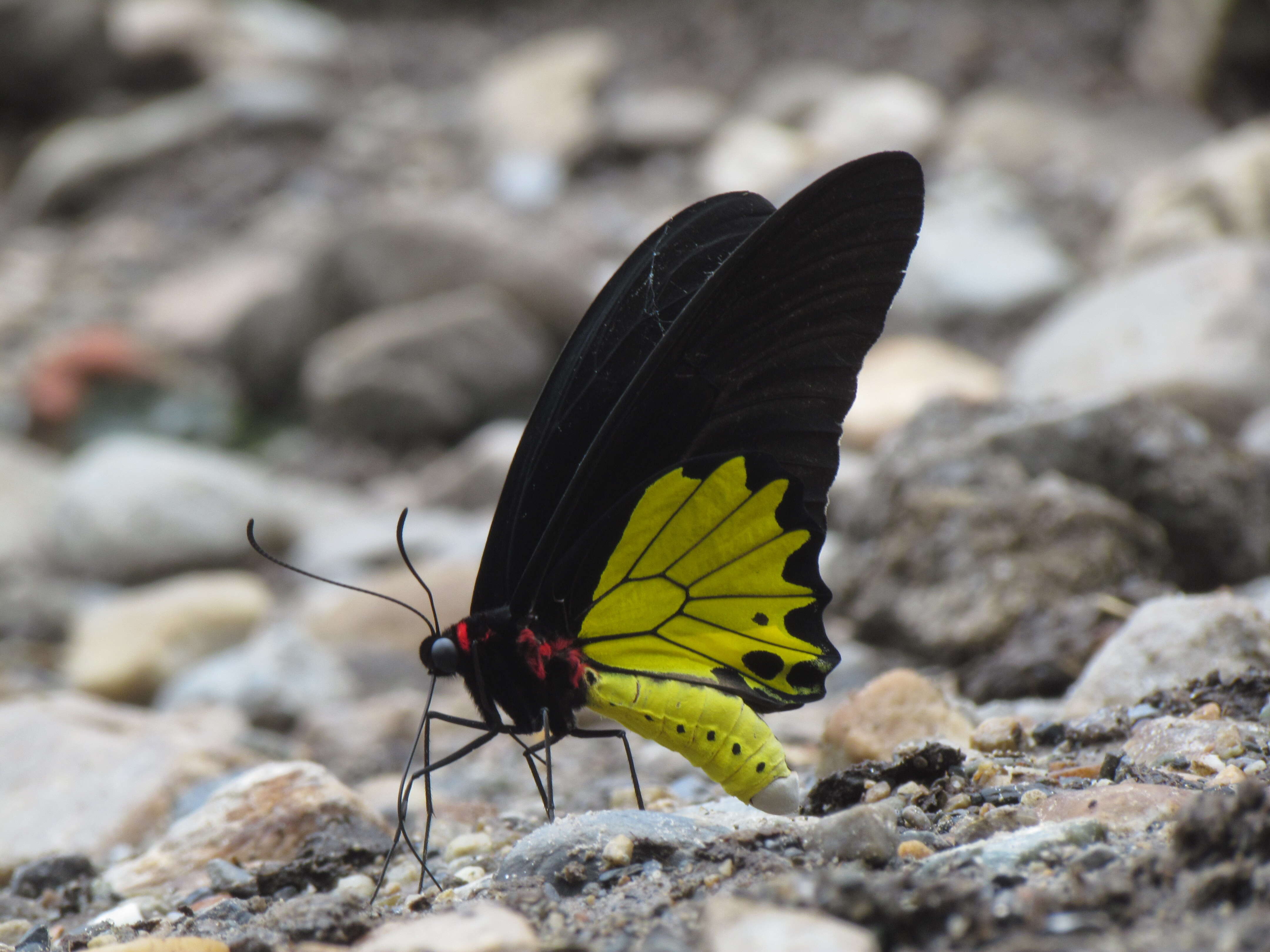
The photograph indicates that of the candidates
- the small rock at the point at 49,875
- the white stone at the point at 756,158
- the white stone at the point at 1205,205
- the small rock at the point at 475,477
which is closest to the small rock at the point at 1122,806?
the small rock at the point at 49,875

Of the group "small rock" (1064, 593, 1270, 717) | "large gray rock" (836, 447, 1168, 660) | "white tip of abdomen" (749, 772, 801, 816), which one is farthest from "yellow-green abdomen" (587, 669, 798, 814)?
"large gray rock" (836, 447, 1168, 660)

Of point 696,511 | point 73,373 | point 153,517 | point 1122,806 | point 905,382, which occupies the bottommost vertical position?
point 1122,806

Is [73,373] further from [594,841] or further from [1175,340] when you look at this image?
[594,841]

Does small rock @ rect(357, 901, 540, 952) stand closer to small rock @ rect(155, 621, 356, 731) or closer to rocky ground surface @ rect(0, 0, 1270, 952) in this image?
rocky ground surface @ rect(0, 0, 1270, 952)

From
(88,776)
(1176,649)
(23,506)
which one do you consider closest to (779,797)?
(1176,649)

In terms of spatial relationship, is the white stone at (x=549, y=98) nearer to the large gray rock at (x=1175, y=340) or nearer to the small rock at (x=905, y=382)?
the small rock at (x=905, y=382)
